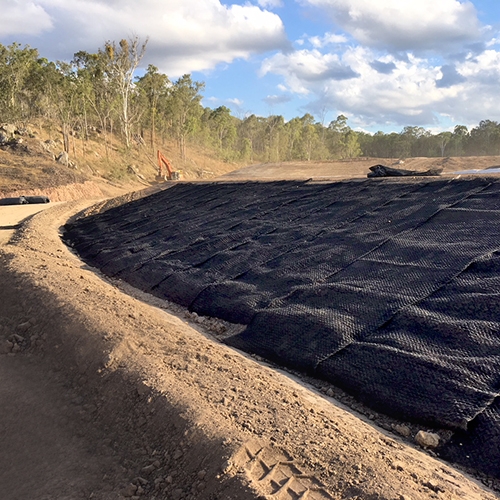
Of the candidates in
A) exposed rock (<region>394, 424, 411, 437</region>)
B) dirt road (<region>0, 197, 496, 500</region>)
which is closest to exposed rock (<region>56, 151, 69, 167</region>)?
dirt road (<region>0, 197, 496, 500</region>)

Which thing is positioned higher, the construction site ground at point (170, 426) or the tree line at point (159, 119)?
the tree line at point (159, 119)

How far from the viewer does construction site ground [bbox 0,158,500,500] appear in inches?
91.0

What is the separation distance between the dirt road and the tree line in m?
26.8

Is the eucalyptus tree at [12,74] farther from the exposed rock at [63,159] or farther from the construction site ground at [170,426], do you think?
the construction site ground at [170,426]

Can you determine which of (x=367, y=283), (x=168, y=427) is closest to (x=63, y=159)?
(x=367, y=283)

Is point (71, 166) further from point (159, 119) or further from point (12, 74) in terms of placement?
point (159, 119)

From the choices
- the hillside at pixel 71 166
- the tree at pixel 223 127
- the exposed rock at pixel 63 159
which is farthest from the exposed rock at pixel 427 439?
the tree at pixel 223 127

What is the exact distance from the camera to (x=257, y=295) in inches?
204

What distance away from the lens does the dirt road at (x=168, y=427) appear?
231cm

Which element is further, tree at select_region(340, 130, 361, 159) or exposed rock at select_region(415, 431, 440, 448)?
tree at select_region(340, 130, 361, 159)

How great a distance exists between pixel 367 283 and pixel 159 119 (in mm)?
37367

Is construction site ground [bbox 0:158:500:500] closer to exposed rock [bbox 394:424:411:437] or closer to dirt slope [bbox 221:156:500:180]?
exposed rock [bbox 394:424:411:437]

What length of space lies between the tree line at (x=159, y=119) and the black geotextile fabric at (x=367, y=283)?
23426 mm

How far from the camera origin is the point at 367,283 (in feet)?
15.7
